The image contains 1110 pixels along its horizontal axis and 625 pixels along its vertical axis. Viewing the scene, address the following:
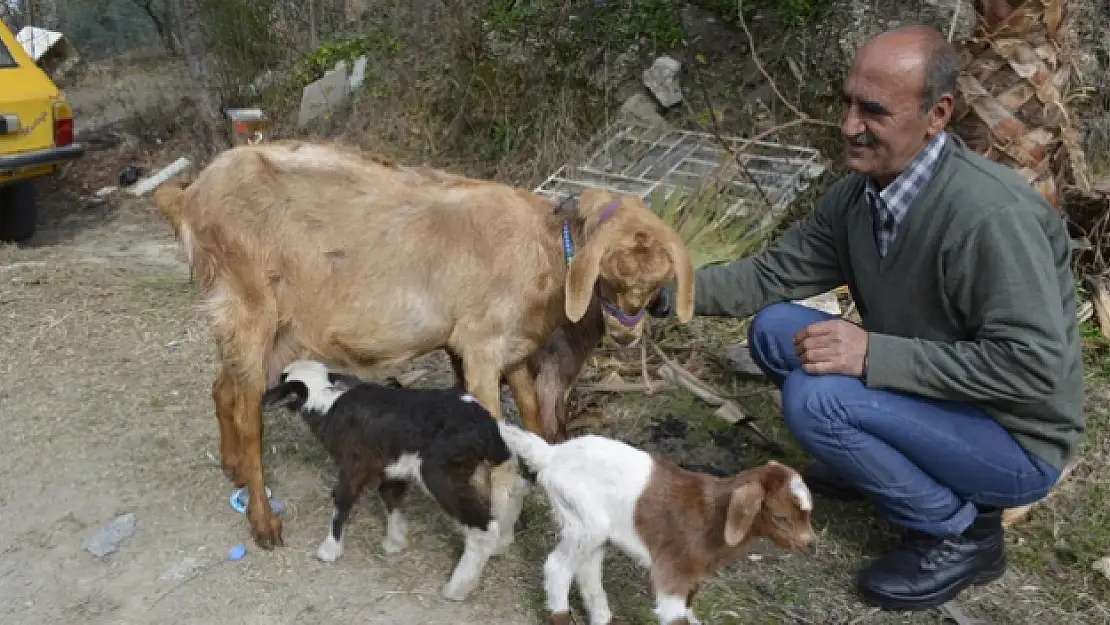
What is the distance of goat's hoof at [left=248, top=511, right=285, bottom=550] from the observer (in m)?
3.61

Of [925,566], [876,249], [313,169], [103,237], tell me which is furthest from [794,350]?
[103,237]

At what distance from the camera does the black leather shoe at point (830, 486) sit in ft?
12.8

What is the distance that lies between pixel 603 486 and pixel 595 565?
0.31 metres

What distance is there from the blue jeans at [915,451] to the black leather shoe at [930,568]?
9cm

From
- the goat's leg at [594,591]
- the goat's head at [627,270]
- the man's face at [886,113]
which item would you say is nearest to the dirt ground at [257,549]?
the goat's leg at [594,591]

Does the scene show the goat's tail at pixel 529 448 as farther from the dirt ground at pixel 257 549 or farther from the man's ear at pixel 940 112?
the man's ear at pixel 940 112

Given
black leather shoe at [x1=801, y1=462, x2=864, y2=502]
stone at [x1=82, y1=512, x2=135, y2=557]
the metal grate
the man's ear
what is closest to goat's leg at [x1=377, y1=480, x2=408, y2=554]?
stone at [x1=82, y1=512, x2=135, y2=557]

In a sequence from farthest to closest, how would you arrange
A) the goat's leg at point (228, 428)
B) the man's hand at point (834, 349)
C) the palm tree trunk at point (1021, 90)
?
1. the palm tree trunk at point (1021, 90)
2. the goat's leg at point (228, 428)
3. the man's hand at point (834, 349)

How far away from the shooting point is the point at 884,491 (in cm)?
315

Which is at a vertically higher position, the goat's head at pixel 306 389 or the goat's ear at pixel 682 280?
the goat's ear at pixel 682 280

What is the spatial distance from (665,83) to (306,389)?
17.9 feet

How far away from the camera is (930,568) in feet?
10.7

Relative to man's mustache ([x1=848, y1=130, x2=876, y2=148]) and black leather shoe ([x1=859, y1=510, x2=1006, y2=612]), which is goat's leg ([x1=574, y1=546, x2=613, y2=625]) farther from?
man's mustache ([x1=848, y1=130, x2=876, y2=148])

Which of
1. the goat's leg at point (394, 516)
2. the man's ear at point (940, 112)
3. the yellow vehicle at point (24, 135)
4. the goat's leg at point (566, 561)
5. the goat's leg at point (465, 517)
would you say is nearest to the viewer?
the goat's leg at point (566, 561)
